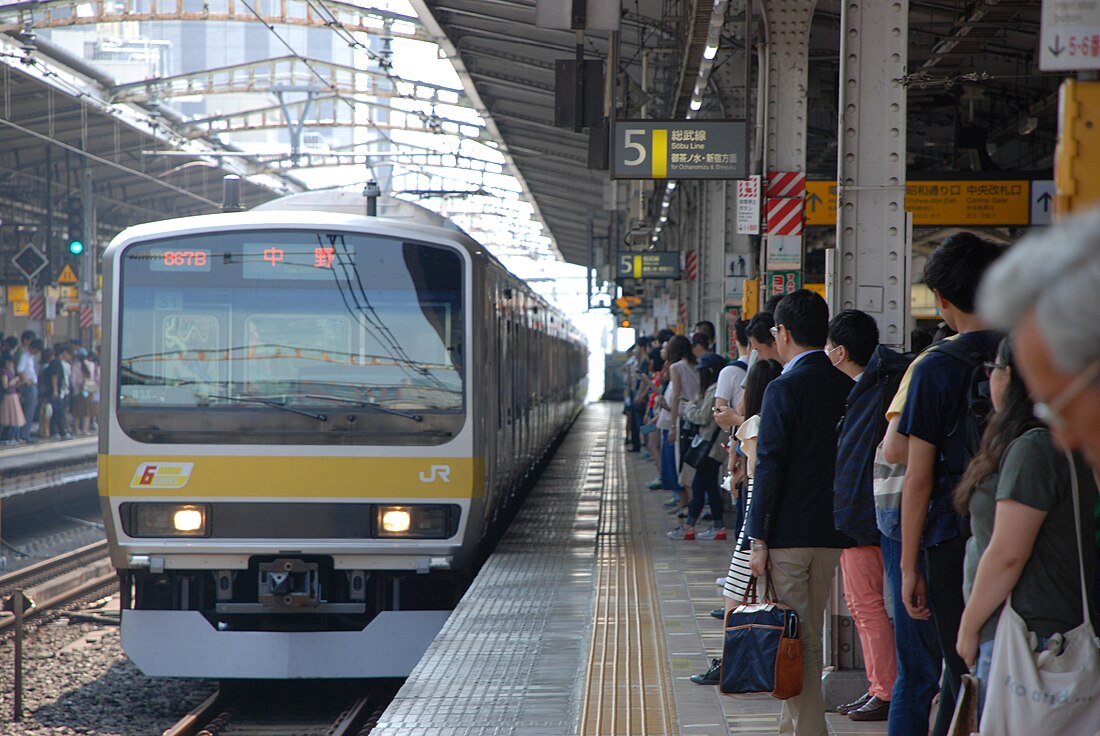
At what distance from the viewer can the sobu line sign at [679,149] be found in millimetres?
10164

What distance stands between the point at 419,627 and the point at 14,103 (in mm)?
13518

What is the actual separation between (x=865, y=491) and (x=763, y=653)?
615 mm

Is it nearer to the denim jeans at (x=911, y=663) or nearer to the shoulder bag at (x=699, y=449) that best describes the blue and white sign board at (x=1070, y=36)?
the denim jeans at (x=911, y=663)

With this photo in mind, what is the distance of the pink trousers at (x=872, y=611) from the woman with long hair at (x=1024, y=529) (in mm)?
1793

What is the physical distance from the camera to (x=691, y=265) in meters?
20.2

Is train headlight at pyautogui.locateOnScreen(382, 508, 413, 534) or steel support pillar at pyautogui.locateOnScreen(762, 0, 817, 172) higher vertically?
steel support pillar at pyautogui.locateOnScreen(762, 0, 817, 172)

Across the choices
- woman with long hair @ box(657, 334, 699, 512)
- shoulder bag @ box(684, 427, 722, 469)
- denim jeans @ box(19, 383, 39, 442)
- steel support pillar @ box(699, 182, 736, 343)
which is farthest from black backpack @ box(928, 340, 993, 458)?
denim jeans @ box(19, 383, 39, 442)

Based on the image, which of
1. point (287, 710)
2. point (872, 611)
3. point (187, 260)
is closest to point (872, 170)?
point (872, 611)

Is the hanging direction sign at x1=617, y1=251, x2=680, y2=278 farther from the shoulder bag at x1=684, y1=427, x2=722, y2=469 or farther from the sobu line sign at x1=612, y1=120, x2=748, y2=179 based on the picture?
Result: the shoulder bag at x1=684, y1=427, x2=722, y2=469

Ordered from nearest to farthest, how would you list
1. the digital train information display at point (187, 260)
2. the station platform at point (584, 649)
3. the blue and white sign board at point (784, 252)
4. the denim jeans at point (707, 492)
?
the station platform at point (584, 649), the digital train information display at point (187, 260), the blue and white sign board at point (784, 252), the denim jeans at point (707, 492)

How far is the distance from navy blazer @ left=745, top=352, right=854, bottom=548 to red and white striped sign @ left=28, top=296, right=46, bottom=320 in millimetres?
22427

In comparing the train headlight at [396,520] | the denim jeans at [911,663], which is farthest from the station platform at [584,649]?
the denim jeans at [911,663]

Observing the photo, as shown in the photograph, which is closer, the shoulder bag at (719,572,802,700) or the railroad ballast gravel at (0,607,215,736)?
the shoulder bag at (719,572,802,700)

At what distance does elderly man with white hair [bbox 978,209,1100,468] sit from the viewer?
4.56 ft
